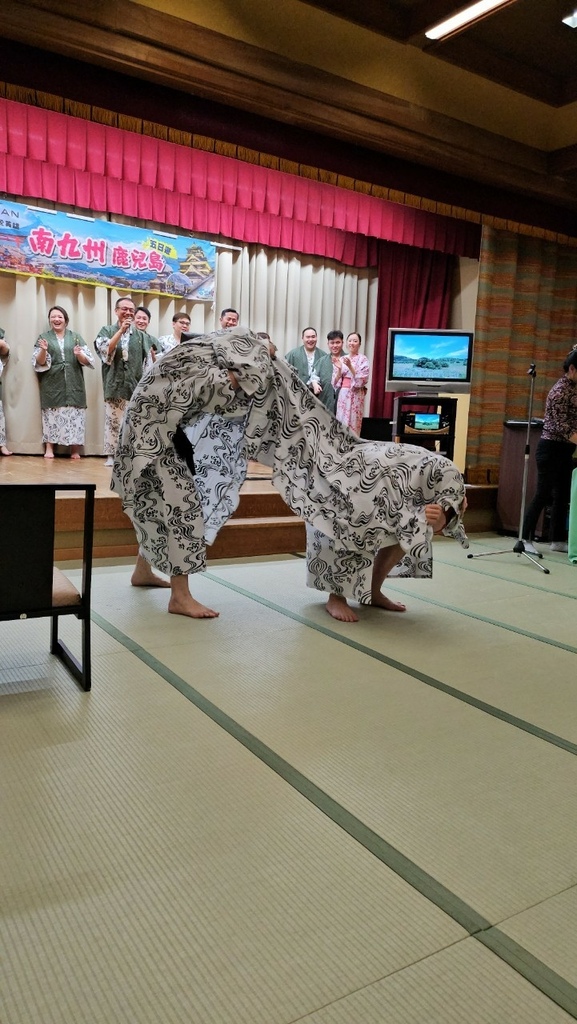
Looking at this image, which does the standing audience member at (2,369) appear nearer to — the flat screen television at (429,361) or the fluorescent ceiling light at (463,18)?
the flat screen television at (429,361)

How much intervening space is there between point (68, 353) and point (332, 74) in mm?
3329

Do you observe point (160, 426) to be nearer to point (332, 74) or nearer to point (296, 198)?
point (332, 74)

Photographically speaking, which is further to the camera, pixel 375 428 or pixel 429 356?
pixel 375 428

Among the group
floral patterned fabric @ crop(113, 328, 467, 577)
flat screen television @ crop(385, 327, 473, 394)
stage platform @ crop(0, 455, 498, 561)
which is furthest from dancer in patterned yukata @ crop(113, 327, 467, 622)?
flat screen television @ crop(385, 327, 473, 394)

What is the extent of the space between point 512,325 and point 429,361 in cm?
80

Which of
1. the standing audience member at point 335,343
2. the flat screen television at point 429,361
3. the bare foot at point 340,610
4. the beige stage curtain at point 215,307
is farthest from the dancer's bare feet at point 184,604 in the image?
the standing audience member at point 335,343

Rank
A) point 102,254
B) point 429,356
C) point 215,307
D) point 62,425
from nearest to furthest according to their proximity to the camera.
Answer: point 429,356 → point 62,425 → point 102,254 → point 215,307

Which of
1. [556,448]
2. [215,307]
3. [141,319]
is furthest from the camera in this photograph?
[215,307]

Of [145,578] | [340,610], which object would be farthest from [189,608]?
[340,610]

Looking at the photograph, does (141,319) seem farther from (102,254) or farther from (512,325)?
(512,325)

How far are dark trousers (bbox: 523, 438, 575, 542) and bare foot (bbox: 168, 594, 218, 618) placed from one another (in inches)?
101

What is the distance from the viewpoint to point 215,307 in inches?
291

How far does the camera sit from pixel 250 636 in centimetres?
250

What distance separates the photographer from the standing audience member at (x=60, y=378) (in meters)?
6.34
